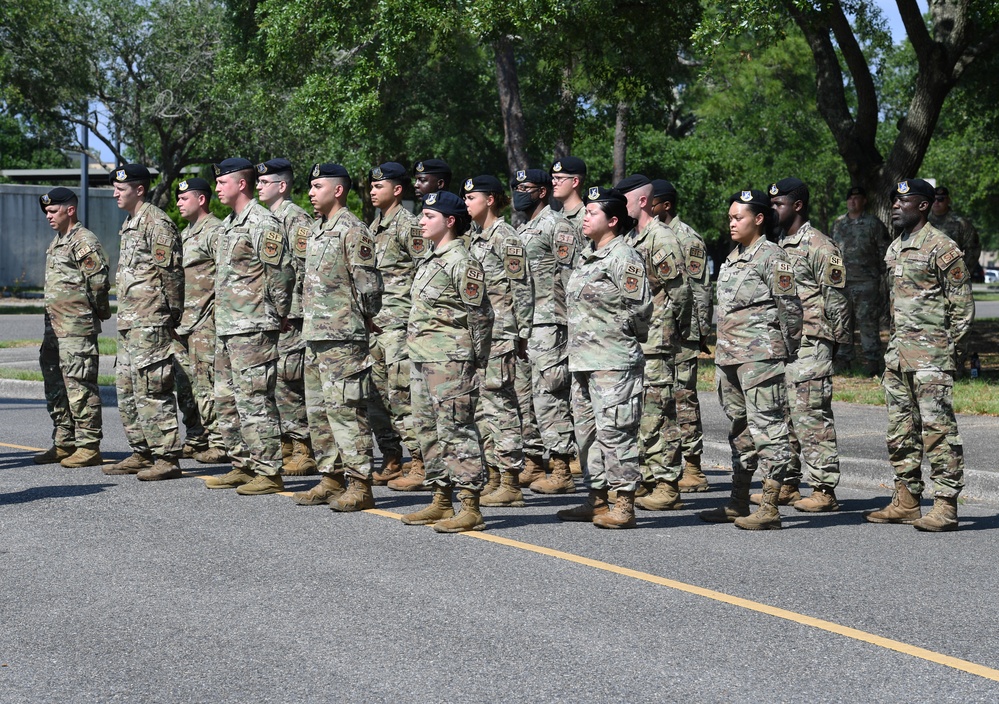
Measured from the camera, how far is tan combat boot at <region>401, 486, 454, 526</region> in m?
7.73

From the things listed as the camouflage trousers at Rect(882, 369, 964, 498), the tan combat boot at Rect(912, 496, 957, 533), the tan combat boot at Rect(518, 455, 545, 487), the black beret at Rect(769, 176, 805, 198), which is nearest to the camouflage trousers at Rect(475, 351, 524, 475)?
the tan combat boot at Rect(518, 455, 545, 487)

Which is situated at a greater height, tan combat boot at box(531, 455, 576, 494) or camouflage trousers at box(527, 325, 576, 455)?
camouflage trousers at box(527, 325, 576, 455)

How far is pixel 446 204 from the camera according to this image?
7570mm

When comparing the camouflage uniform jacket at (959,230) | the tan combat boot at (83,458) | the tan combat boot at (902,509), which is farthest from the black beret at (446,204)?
the camouflage uniform jacket at (959,230)

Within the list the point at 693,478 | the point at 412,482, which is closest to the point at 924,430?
the point at 693,478

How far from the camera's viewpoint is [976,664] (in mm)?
5094

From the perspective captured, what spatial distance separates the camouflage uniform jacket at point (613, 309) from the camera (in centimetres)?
759

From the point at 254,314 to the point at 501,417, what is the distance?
180cm

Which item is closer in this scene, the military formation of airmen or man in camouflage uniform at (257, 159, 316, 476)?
the military formation of airmen

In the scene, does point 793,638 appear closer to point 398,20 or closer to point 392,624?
point 392,624

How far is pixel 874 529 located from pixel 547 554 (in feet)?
7.16

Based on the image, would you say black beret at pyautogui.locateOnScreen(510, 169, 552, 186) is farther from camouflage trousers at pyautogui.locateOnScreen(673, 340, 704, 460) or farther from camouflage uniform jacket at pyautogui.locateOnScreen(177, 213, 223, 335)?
camouflage uniform jacket at pyautogui.locateOnScreen(177, 213, 223, 335)

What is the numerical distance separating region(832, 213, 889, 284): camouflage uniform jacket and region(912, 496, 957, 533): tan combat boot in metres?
8.77

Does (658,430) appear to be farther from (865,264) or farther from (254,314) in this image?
(865,264)
